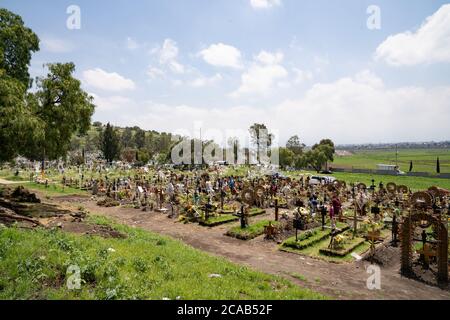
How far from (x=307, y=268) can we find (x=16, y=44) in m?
23.4

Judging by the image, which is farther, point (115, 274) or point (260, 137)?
point (260, 137)

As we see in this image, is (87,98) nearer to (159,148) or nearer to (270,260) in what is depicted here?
(270,260)

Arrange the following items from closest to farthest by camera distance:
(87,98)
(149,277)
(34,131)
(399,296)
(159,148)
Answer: (149,277) < (399,296) < (34,131) < (87,98) < (159,148)

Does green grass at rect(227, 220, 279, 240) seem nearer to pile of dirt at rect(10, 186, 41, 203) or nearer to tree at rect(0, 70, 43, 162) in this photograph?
tree at rect(0, 70, 43, 162)

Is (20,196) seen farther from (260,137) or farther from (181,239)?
(260,137)

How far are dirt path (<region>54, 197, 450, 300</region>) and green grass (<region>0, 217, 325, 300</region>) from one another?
1953mm

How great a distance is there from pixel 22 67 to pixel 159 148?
4148 inches

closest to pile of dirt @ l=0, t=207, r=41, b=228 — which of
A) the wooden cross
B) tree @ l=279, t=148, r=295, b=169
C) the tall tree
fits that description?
the wooden cross

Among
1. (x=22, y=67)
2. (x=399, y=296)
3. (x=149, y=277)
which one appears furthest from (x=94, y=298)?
(x=22, y=67)

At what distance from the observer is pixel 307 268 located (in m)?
12.7

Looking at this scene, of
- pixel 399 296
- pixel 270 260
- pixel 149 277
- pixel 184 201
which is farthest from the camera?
pixel 184 201

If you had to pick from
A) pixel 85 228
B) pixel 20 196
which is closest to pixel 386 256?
pixel 85 228
